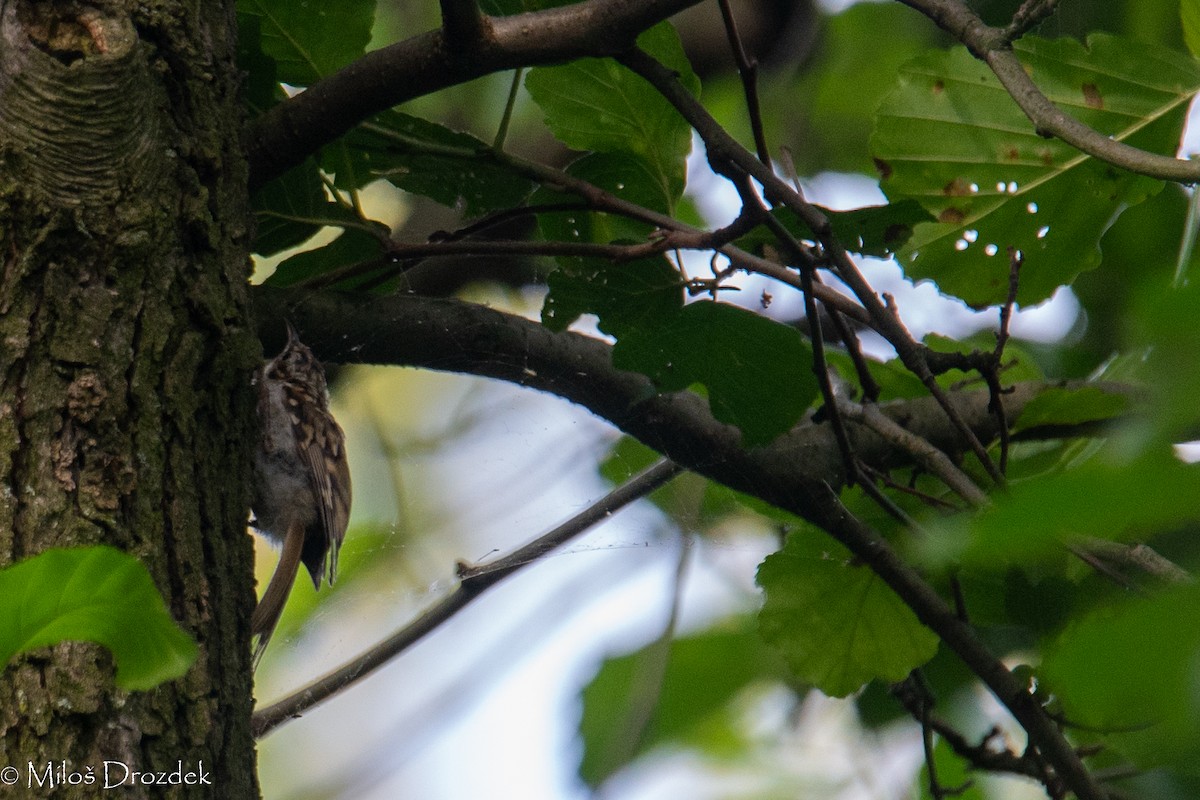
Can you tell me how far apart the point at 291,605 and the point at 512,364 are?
4.66 feet

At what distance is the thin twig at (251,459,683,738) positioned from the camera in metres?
2.20

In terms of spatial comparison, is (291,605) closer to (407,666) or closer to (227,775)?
(407,666)

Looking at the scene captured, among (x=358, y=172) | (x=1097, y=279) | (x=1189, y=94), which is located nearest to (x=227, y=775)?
(x=358, y=172)

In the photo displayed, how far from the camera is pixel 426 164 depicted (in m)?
1.95

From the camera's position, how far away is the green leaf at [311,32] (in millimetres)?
1859

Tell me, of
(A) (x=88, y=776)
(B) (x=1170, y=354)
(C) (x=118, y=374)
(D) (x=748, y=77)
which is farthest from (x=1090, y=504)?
(D) (x=748, y=77)

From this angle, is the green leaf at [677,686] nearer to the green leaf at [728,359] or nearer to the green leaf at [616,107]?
the green leaf at [728,359]

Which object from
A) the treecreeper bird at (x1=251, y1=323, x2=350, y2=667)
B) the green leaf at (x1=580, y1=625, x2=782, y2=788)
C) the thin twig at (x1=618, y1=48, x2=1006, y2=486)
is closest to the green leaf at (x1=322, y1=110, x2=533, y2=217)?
the thin twig at (x1=618, y1=48, x2=1006, y2=486)

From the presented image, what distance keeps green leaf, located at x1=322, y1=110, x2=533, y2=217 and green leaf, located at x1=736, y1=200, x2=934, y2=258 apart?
469 mm

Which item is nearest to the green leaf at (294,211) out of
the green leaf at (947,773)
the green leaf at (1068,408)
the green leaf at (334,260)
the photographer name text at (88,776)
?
the green leaf at (334,260)

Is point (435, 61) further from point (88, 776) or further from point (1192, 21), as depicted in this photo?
point (1192, 21)

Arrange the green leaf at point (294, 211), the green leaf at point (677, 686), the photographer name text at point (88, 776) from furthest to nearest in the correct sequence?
the green leaf at point (677, 686), the green leaf at point (294, 211), the photographer name text at point (88, 776)

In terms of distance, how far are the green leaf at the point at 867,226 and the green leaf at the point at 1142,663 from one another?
50.1 inches

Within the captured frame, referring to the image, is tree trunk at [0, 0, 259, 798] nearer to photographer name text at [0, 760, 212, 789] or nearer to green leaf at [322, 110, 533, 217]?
photographer name text at [0, 760, 212, 789]
